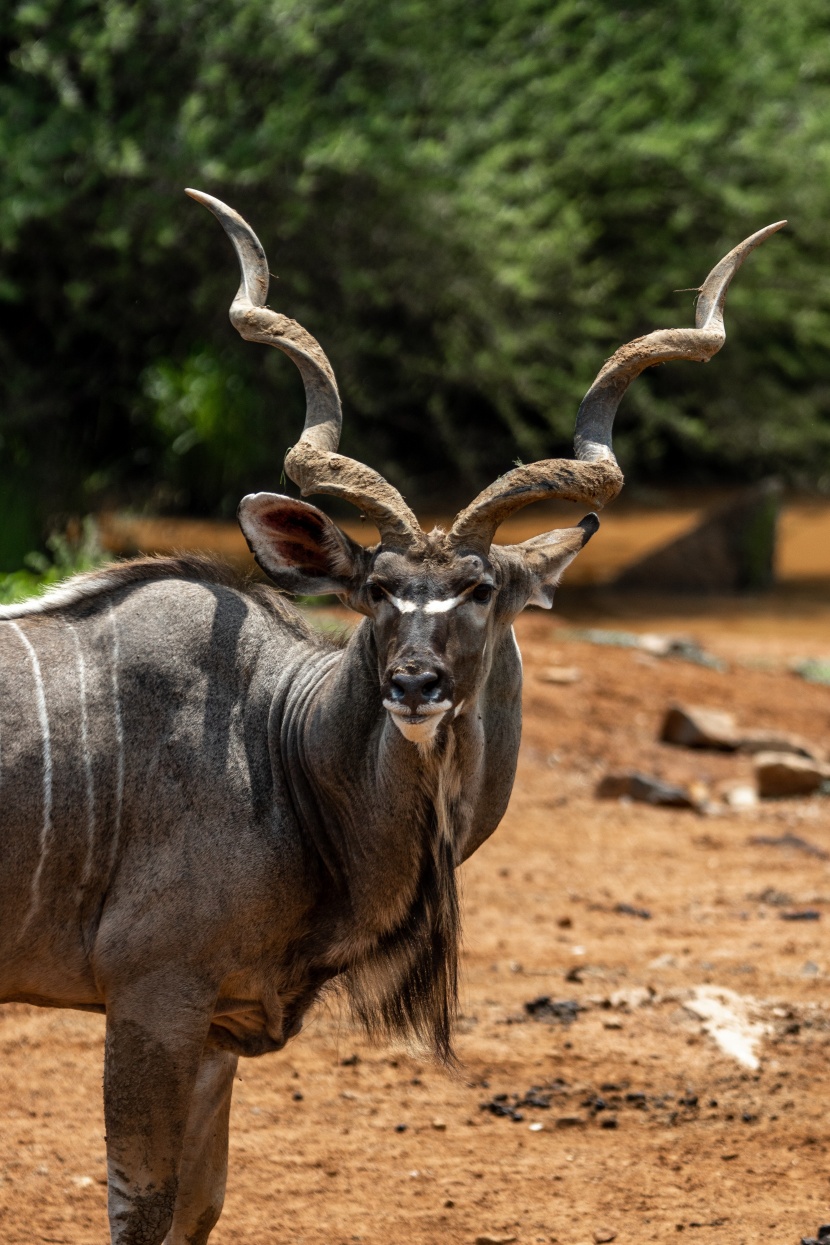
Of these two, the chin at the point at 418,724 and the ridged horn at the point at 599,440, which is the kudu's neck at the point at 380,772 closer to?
the chin at the point at 418,724

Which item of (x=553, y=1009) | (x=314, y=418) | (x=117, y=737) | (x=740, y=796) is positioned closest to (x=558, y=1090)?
(x=553, y=1009)

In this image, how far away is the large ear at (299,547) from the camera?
3711 millimetres

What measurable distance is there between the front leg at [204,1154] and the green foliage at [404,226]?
7.10m

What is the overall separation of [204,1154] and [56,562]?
606 centimetres

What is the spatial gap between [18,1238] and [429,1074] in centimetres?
148

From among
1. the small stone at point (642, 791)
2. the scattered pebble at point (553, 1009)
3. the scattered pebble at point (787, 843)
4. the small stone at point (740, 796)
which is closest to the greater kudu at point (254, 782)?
the scattered pebble at point (553, 1009)

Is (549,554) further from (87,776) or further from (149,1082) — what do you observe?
(149,1082)

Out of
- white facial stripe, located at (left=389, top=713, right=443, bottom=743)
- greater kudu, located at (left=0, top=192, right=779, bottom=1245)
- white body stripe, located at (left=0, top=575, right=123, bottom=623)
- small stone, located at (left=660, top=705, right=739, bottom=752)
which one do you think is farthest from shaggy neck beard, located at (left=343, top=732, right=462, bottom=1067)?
small stone, located at (left=660, top=705, right=739, bottom=752)

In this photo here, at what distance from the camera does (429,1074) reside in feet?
17.2

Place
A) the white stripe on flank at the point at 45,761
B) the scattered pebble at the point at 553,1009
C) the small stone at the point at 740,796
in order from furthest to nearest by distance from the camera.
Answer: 1. the small stone at the point at 740,796
2. the scattered pebble at the point at 553,1009
3. the white stripe on flank at the point at 45,761

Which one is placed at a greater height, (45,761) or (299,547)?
(299,547)

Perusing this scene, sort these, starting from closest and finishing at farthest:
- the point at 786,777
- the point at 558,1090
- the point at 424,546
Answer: the point at 424,546
the point at 558,1090
the point at 786,777

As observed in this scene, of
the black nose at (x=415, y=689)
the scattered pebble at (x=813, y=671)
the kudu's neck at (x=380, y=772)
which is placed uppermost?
the black nose at (x=415, y=689)

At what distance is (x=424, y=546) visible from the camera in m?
3.61
